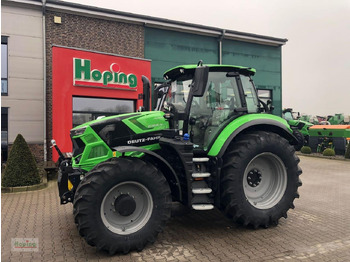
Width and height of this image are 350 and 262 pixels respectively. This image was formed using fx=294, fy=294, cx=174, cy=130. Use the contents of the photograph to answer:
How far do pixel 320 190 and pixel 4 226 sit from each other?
7.02 m

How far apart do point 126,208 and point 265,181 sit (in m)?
2.40

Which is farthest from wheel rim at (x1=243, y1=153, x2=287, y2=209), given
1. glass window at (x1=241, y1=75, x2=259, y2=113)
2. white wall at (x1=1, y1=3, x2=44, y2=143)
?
white wall at (x1=1, y1=3, x2=44, y2=143)

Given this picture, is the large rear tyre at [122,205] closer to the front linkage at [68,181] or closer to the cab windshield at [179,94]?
the front linkage at [68,181]

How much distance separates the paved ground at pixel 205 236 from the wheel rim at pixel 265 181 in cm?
45

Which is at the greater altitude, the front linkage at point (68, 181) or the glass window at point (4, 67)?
the glass window at point (4, 67)

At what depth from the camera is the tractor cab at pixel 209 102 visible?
448 centimetres

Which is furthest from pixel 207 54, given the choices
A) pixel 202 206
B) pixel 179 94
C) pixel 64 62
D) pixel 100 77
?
pixel 202 206

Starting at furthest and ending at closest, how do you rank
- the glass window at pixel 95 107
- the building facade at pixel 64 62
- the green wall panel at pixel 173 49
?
the green wall panel at pixel 173 49 → the glass window at pixel 95 107 → the building facade at pixel 64 62

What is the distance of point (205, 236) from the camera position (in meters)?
4.23

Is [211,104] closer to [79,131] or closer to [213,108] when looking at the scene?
[213,108]

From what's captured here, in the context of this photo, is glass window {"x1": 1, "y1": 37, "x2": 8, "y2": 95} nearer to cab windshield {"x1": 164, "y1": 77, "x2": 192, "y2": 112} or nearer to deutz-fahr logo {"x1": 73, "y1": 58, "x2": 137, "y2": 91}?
deutz-fahr logo {"x1": 73, "y1": 58, "x2": 137, "y2": 91}

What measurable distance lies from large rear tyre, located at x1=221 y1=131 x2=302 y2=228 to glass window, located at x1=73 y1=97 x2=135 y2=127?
7.97 meters

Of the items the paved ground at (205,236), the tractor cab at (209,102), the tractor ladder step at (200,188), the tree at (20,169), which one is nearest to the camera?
the paved ground at (205,236)

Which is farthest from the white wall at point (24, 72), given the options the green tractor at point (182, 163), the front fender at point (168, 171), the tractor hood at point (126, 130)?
the front fender at point (168, 171)
